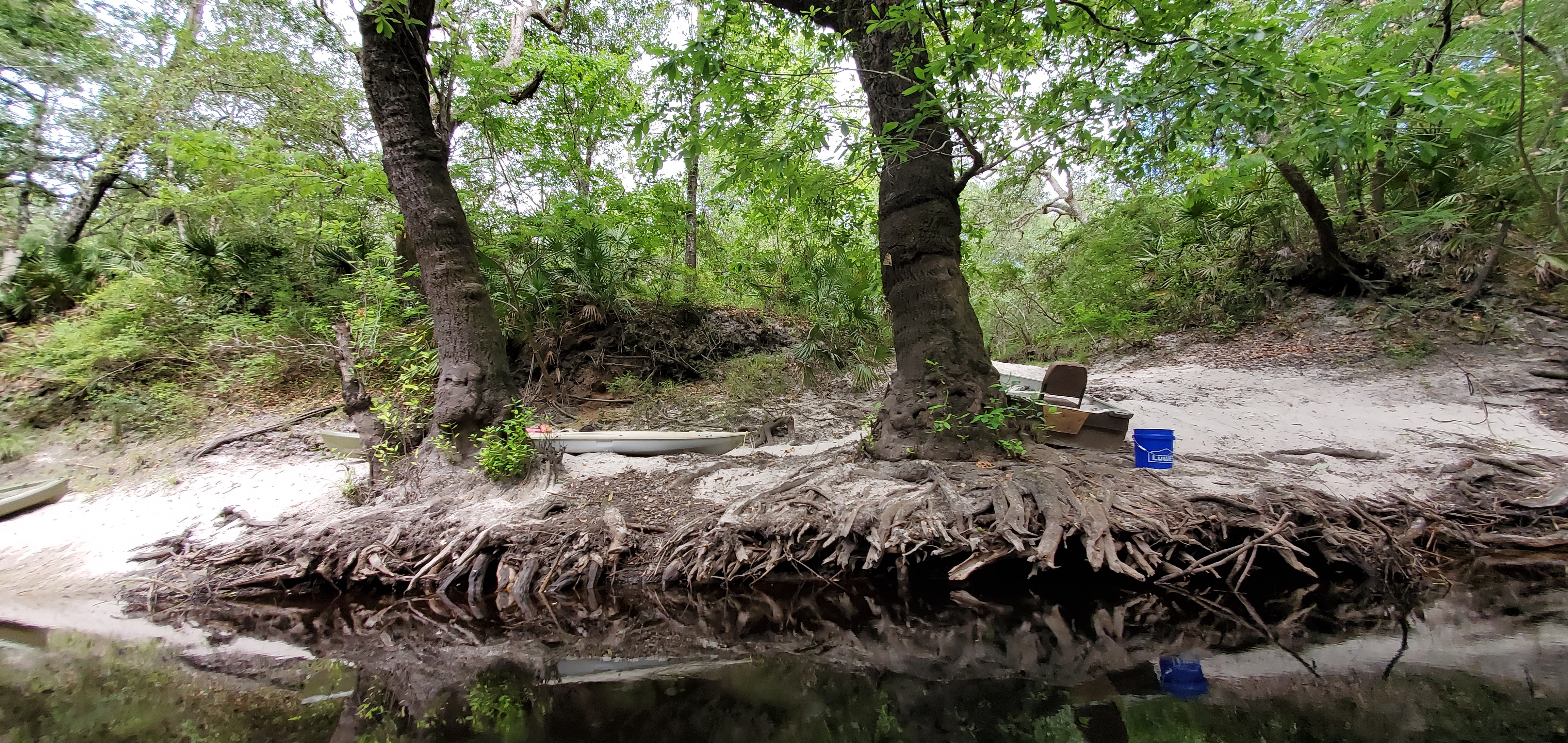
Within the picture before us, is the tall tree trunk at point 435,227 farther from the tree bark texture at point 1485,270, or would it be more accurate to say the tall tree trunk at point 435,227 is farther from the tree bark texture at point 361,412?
the tree bark texture at point 1485,270

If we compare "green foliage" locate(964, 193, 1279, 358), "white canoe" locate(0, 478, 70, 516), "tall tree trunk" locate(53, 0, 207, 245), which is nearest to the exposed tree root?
"white canoe" locate(0, 478, 70, 516)

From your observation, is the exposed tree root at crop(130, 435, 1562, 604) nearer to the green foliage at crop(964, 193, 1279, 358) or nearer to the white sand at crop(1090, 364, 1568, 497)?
the white sand at crop(1090, 364, 1568, 497)

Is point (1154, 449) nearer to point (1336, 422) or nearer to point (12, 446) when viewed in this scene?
point (1336, 422)

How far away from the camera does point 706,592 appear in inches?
171

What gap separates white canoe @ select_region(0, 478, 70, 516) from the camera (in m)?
5.81

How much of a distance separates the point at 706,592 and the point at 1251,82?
4686 mm

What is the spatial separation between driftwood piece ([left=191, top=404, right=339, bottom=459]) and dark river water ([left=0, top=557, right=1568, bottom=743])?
165 inches

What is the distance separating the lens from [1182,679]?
8.34 feet

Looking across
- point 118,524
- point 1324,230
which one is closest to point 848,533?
point 118,524

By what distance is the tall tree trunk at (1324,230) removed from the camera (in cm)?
841

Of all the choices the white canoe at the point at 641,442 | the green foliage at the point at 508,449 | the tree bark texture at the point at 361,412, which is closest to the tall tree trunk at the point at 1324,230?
the white canoe at the point at 641,442

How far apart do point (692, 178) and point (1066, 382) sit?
10339mm

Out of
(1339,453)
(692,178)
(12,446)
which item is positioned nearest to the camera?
(1339,453)

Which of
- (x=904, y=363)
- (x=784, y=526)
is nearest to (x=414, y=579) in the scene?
(x=784, y=526)
